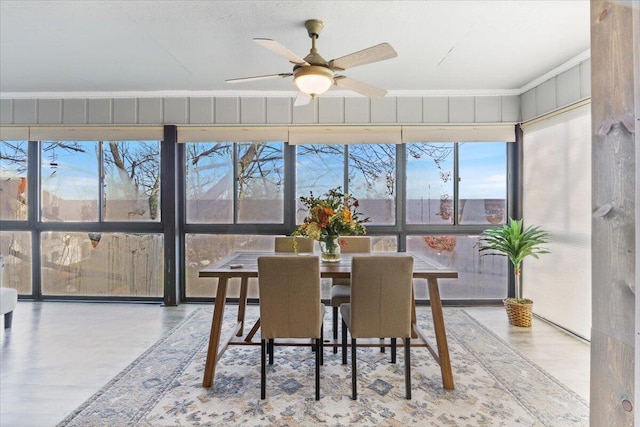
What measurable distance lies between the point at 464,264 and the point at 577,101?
7.00 feet

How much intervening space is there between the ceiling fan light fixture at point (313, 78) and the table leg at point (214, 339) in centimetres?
149

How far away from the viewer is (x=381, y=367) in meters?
2.63

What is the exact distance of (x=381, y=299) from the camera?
2211mm

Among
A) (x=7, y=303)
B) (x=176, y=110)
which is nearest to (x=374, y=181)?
(x=176, y=110)

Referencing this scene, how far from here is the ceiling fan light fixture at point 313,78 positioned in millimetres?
2236

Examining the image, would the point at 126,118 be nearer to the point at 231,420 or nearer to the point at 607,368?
the point at 231,420

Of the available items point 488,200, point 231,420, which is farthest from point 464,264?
point 231,420

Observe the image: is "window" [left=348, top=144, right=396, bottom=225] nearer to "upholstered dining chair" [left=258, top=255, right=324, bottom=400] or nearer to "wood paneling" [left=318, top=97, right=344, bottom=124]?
"wood paneling" [left=318, top=97, right=344, bottom=124]

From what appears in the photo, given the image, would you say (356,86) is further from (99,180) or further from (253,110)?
(99,180)

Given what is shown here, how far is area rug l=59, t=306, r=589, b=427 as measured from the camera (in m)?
2.01

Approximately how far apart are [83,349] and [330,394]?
2279 mm

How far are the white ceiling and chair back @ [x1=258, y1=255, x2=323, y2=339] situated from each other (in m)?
1.79

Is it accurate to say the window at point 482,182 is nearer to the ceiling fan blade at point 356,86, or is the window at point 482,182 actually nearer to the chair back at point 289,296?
the ceiling fan blade at point 356,86

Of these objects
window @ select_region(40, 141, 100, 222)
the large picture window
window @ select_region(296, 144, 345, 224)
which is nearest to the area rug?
the large picture window
